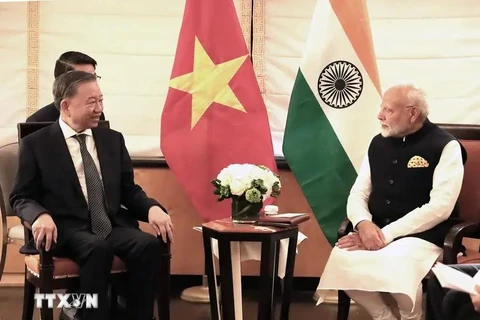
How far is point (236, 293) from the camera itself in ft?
10.2

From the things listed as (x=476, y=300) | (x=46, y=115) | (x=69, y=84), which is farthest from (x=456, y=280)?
(x=46, y=115)

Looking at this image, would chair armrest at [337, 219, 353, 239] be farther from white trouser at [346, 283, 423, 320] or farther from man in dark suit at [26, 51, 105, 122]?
man in dark suit at [26, 51, 105, 122]

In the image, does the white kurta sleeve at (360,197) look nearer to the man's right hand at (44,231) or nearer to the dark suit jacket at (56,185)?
the dark suit jacket at (56,185)

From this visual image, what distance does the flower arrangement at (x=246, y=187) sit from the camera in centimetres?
311

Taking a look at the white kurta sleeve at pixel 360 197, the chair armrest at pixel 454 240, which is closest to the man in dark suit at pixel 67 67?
the white kurta sleeve at pixel 360 197

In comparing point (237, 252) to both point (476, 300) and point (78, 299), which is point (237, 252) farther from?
point (476, 300)

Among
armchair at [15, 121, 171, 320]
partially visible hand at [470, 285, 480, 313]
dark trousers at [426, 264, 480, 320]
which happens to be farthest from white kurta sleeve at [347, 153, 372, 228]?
partially visible hand at [470, 285, 480, 313]

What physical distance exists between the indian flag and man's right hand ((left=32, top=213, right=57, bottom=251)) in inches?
57.9

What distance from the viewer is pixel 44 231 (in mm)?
2732

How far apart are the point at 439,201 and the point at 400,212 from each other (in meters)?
0.19

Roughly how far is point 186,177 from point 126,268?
938 millimetres

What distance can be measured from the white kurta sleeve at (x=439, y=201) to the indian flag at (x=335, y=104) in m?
0.62

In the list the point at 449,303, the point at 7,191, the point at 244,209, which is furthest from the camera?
the point at 7,191

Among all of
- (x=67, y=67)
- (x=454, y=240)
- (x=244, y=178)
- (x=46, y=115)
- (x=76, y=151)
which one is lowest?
(x=454, y=240)
